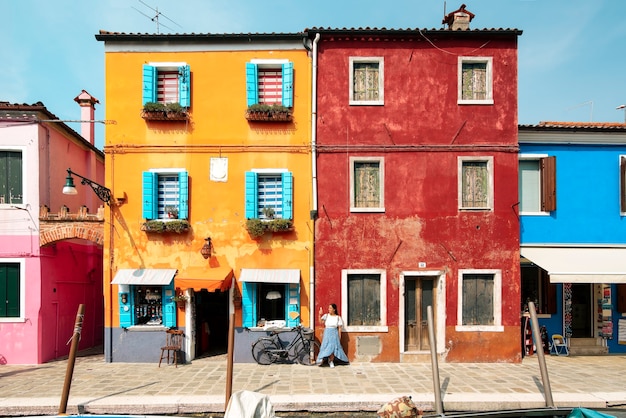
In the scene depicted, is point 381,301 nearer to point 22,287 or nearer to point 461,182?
point 461,182

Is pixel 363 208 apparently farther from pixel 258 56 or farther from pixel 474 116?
pixel 258 56

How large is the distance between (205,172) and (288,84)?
3.46 metres

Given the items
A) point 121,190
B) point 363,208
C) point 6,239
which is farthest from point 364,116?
point 6,239

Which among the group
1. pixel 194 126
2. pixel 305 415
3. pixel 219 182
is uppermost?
pixel 194 126

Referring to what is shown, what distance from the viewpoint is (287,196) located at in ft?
37.2

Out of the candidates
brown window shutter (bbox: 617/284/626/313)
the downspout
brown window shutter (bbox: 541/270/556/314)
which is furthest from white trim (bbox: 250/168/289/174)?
brown window shutter (bbox: 617/284/626/313)

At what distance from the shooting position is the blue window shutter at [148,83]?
1138 centimetres

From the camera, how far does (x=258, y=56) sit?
11.6 m

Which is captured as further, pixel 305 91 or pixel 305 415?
pixel 305 91

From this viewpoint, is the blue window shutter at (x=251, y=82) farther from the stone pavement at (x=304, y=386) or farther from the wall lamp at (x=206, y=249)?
the stone pavement at (x=304, y=386)

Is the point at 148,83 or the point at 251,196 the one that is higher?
the point at 148,83

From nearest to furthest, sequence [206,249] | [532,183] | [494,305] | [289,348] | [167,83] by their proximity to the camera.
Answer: [289,348]
[206,249]
[494,305]
[167,83]
[532,183]

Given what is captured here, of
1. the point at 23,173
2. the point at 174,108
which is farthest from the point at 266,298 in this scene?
the point at 23,173

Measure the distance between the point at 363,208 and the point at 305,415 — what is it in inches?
223
